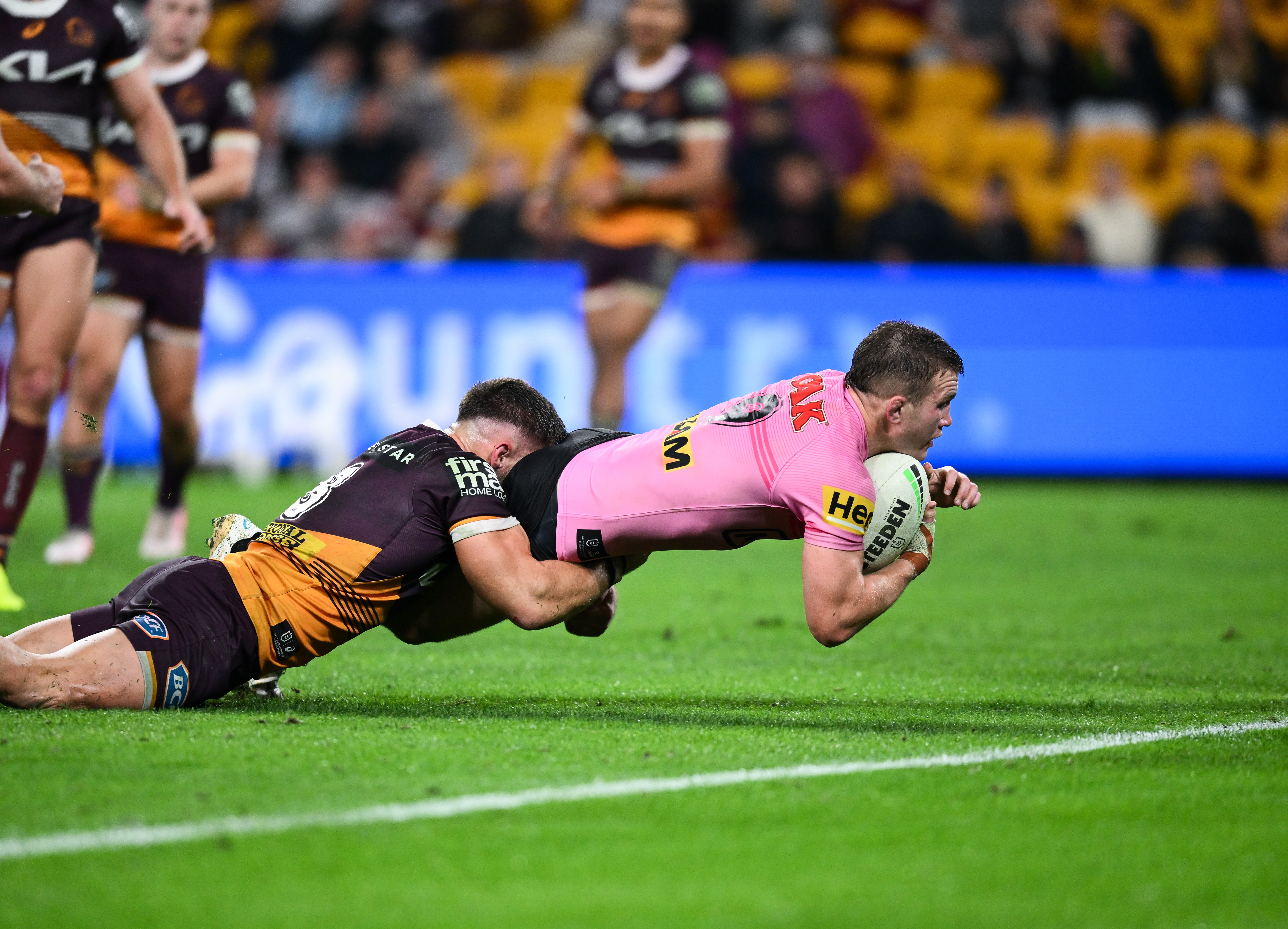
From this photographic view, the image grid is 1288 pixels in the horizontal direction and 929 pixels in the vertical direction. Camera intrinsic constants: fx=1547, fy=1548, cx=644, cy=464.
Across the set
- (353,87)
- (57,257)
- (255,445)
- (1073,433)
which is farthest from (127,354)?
(1073,433)

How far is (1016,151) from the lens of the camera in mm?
15398

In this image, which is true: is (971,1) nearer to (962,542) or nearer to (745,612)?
(962,542)

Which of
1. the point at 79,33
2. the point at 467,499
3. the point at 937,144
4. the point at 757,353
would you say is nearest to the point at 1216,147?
the point at 937,144

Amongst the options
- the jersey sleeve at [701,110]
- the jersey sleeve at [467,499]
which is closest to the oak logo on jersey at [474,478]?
the jersey sleeve at [467,499]

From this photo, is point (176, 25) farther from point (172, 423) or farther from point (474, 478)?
point (474, 478)

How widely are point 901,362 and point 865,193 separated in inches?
432

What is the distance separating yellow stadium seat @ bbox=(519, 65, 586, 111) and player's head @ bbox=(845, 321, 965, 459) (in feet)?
40.6

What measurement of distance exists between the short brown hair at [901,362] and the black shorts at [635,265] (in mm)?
4822

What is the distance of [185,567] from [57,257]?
7.22 ft

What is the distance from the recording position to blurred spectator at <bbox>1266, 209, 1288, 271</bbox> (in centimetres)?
1355

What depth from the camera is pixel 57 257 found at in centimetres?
602

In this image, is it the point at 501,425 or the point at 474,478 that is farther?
the point at 501,425

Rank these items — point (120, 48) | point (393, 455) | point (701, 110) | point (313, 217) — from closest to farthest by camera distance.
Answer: point (393, 455) < point (120, 48) < point (701, 110) < point (313, 217)

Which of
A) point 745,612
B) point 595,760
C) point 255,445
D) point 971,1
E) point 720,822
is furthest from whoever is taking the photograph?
point 971,1
